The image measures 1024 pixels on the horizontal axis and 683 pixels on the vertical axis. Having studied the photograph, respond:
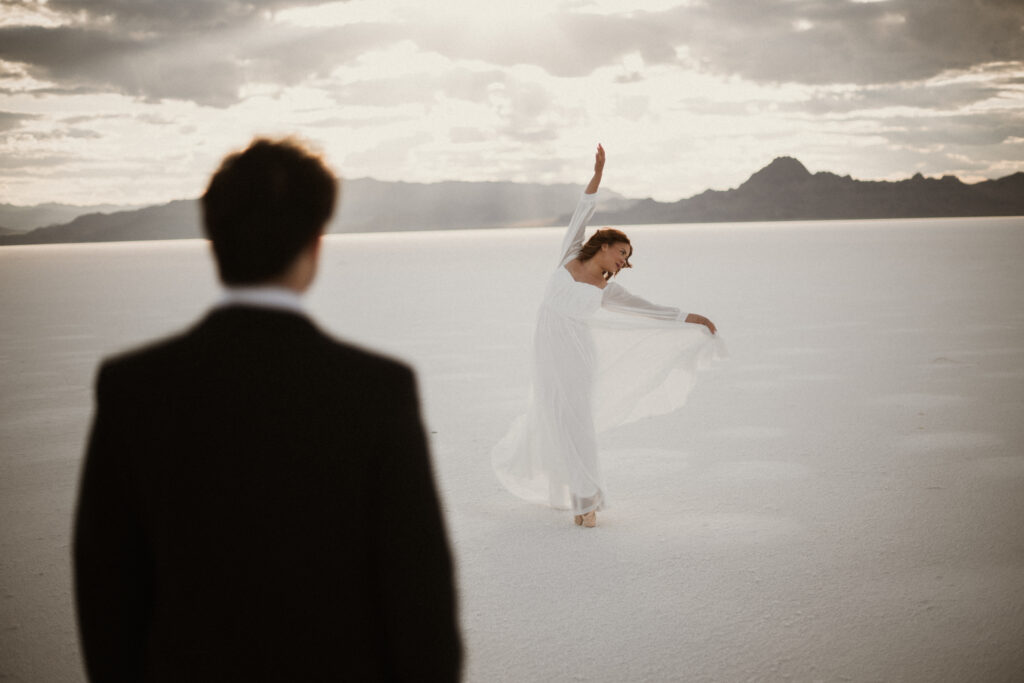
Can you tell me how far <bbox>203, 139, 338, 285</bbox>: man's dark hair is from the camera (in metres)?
1.48

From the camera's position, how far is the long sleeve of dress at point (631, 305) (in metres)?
5.77

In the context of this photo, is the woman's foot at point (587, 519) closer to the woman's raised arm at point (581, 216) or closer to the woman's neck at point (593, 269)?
the woman's neck at point (593, 269)

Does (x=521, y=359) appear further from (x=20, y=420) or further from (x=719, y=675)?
(x=719, y=675)

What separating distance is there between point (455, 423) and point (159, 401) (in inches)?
283

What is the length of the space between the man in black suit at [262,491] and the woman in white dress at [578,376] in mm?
4094

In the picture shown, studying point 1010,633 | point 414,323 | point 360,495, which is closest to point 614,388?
point 1010,633

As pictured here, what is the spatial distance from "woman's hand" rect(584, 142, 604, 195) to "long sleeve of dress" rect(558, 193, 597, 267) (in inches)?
1.7

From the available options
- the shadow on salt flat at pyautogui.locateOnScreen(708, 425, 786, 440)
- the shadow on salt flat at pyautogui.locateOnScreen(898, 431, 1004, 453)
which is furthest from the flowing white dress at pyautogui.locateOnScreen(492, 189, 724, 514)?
the shadow on salt flat at pyautogui.locateOnScreen(898, 431, 1004, 453)

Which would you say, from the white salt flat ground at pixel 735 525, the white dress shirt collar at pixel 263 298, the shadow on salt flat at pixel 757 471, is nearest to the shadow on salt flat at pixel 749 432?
the white salt flat ground at pixel 735 525

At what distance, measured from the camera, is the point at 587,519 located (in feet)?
18.4

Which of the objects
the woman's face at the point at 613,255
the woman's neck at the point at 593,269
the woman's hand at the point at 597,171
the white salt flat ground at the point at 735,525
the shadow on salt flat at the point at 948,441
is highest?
the woman's hand at the point at 597,171

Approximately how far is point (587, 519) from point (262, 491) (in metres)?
4.35

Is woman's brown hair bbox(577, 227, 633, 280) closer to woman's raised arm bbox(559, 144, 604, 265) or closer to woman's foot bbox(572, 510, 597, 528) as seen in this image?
woman's raised arm bbox(559, 144, 604, 265)

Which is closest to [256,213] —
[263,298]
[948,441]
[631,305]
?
[263,298]
